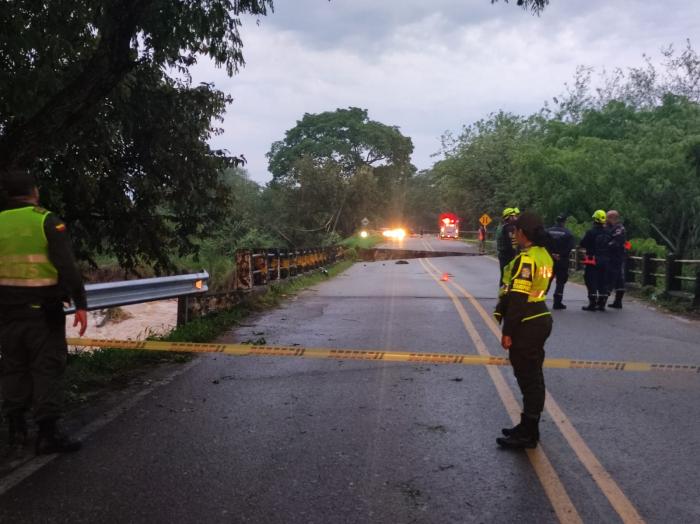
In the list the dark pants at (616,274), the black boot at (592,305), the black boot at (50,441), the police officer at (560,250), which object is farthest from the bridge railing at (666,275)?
the black boot at (50,441)

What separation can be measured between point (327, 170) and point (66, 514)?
48.5m

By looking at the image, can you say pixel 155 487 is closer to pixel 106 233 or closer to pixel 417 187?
pixel 106 233

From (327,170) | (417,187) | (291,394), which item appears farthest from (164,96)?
(417,187)

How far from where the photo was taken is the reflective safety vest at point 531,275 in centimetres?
468

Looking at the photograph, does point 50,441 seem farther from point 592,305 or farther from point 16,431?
point 592,305

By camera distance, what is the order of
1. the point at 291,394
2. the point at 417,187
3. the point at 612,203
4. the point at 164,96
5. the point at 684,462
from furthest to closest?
the point at 417,187 < the point at 612,203 < the point at 164,96 < the point at 291,394 < the point at 684,462

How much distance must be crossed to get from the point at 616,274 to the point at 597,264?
2.98 ft

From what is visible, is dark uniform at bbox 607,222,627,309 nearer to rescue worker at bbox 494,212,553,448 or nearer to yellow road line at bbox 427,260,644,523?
yellow road line at bbox 427,260,644,523

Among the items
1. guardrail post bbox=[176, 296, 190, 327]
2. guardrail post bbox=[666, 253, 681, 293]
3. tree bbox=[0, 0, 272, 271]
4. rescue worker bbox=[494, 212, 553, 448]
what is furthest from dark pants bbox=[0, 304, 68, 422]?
guardrail post bbox=[666, 253, 681, 293]

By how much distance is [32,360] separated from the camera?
4316 mm

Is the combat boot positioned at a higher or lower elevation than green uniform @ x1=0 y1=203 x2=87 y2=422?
lower

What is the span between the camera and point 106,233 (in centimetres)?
1088

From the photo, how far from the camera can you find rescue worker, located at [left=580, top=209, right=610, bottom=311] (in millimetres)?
12438

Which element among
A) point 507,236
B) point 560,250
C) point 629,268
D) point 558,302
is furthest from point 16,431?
point 629,268
